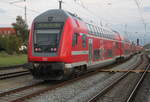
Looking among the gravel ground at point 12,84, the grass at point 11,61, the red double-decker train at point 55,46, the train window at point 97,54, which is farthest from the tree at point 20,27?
the red double-decker train at point 55,46

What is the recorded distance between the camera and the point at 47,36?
12203 millimetres

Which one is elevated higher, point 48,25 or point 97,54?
point 48,25

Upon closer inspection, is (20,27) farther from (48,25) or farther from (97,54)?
(48,25)

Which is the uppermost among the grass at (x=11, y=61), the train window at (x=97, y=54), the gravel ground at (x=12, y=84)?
the train window at (x=97, y=54)

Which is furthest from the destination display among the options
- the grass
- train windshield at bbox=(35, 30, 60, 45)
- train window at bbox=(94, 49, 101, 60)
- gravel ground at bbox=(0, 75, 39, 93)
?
the grass

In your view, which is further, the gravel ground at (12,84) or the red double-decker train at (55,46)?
the red double-decker train at (55,46)

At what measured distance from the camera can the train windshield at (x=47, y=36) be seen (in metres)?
12.0

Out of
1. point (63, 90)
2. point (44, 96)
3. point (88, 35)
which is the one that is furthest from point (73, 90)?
point (88, 35)

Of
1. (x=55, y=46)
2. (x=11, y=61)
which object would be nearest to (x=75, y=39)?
(x=55, y=46)

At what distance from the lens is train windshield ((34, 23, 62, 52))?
1200cm

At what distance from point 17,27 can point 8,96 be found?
92861 mm

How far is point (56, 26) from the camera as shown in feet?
40.4

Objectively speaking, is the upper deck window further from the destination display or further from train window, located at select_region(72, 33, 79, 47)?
train window, located at select_region(72, 33, 79, 47)

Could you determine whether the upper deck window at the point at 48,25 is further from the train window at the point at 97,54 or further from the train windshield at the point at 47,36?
the train window at the point at 97,54
